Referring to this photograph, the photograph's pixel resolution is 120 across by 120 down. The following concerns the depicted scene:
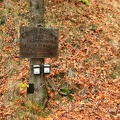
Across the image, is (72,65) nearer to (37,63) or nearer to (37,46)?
(37,63)

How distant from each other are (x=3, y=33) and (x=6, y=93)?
3.39 m

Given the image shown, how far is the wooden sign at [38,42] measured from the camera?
6.84 meters

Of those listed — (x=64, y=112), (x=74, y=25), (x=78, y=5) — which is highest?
(x=78, y=5)

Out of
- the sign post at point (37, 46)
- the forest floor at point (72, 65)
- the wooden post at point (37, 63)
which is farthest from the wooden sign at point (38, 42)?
the forest floor at point (72, 65)

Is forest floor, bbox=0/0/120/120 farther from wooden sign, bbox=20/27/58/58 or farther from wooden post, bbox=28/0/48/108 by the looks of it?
wooden sign, bbox=20/27/58/58

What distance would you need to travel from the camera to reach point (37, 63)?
7.07 m

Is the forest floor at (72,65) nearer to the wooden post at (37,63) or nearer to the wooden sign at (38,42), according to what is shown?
the wooden post at (37,63)

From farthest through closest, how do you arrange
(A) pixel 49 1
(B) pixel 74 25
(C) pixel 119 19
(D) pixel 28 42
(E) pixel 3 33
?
1. (C) pixel 119 19
2. (A) pixel 49 1
3. (B) pixel 74 25
4. (E) pixel 3 33
5. (D) pixel 28 42

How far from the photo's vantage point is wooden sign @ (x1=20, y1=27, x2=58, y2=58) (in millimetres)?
6840

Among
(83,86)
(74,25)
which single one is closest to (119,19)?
(74,25)

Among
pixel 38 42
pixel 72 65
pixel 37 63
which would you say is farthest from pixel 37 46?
pixel 72 65

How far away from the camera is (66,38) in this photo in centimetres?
1019

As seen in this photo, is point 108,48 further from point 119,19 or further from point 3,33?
point 3,33

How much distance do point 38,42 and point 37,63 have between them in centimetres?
65
